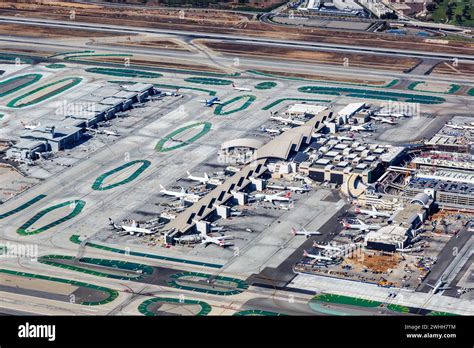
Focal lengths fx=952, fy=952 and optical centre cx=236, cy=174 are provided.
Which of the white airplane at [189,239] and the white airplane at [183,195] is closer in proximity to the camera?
Result: the white airplane at [189,239]

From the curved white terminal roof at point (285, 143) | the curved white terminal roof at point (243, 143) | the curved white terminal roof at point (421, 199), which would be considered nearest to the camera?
the curved white terminal roof at point (421, 199)

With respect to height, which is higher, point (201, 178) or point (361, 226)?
point (201, 178)

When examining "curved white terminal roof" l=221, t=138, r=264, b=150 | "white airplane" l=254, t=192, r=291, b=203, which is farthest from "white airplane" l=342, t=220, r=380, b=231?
"curved white terminal roof" l=221, t=138, r=264, b=150

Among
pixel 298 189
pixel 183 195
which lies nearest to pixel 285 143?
pixel 298 189

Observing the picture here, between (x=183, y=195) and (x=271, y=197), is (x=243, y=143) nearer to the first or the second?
(x=271, y=197)

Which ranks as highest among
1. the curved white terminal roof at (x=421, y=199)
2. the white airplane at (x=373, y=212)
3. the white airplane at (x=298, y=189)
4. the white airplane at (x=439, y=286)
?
the curved white terminal roof at (x=421, y=199)

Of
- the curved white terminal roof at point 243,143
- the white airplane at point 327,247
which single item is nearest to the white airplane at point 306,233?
the white airplane at point 327,247

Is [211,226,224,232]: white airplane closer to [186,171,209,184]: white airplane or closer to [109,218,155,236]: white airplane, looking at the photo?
[109,218,155,236]: white airplane

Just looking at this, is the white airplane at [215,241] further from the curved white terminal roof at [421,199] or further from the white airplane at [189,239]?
the curved white terminal roof at [421,199]
